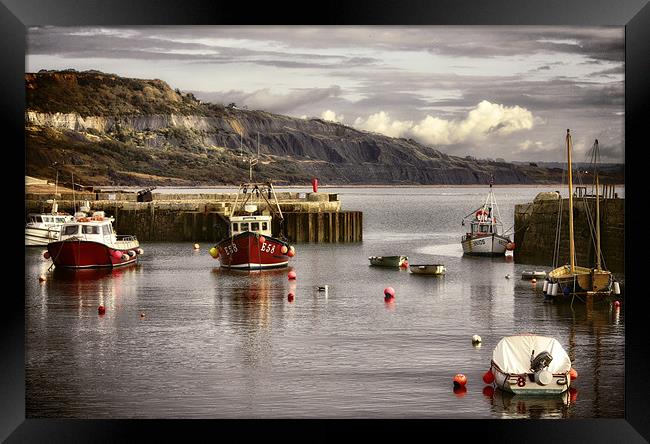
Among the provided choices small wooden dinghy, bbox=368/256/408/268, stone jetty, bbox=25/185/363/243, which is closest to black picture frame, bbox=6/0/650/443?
small wooden dinghy, bbox=368/256/408/268

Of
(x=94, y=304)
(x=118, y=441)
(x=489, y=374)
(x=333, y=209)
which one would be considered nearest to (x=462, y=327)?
(x=489, y=374)

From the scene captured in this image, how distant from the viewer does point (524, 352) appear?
1415 cm

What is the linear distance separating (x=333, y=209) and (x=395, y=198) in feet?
17.9

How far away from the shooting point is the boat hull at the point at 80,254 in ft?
105

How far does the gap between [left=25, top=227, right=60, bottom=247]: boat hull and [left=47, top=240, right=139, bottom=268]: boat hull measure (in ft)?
21.2

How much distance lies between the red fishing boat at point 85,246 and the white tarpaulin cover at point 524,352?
19339 millimetres

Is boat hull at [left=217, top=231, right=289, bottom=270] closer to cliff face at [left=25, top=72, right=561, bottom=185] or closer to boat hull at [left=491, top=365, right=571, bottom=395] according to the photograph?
cliff face at [left=25, top=72, right=561, bottom=185]

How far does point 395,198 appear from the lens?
36750 millimetres

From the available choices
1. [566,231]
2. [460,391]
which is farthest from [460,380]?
[566,231]

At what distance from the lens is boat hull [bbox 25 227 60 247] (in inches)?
1525

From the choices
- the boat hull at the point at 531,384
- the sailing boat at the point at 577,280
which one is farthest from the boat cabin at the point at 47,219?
the boat hull at the point at 531,384

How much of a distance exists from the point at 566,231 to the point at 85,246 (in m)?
13.6

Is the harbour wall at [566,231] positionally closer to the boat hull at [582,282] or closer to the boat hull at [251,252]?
the boat hull at [582,282]
